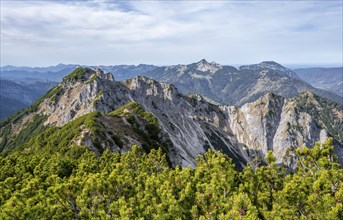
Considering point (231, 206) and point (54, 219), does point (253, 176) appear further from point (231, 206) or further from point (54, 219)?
point (54, 219)

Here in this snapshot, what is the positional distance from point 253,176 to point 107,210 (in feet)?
56.8

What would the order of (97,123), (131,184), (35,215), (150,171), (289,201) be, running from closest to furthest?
(35,215)
(289,201)
(131,184)
(150,171)
(97,123)

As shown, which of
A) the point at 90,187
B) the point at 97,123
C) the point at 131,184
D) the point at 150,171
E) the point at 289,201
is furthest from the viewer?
the point at 97,123

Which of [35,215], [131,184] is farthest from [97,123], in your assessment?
[35,215]

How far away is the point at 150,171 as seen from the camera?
5109 centimetres

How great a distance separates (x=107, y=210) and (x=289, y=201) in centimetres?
1808

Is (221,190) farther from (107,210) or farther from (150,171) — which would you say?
(150,171)

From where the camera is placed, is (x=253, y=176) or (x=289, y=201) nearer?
(x=289, y=201)

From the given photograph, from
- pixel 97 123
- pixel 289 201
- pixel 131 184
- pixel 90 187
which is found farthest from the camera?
pixel 97 123

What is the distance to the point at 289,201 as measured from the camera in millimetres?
31516

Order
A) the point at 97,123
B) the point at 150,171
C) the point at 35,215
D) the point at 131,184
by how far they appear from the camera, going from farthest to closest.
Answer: the point at 97,123, the point at 150,171, the point at 131,184, the point at 35,215

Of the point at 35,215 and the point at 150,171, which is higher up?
the point at 35,215

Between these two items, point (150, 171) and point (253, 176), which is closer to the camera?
point (253, 176)

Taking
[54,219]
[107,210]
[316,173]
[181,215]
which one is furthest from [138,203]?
[316,173]
